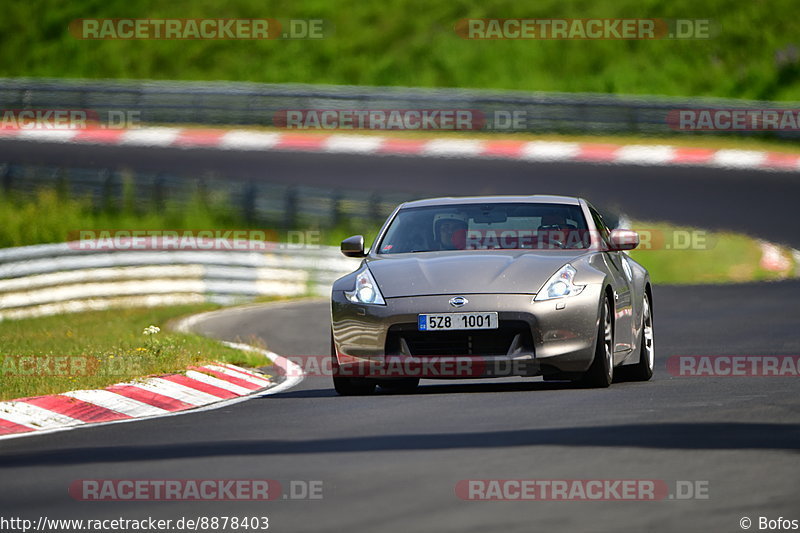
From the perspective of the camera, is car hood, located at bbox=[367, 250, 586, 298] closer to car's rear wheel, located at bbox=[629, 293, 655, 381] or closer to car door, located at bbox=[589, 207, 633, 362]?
car door, located at bbox=[589, 207, 633, 362]

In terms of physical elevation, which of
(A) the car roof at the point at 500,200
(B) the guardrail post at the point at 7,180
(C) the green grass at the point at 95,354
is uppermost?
(B) the guardrail post at the point at 7,180

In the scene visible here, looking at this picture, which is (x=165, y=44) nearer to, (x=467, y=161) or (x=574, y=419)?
(x=467, y=161)

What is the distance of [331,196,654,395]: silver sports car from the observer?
1015 centimetres

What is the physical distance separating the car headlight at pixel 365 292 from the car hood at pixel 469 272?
40 mm

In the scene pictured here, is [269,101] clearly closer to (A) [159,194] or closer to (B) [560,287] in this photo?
(A) [159,194]

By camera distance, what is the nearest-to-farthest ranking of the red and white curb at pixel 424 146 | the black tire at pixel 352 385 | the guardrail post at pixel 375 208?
the black tire at pixel 352 385 → the guardrail post at pixel 375 208 → the red and white curb at pixel 424 146

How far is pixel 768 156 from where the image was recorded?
97.1 ft

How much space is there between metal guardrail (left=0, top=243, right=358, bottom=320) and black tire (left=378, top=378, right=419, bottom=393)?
31.8 feet

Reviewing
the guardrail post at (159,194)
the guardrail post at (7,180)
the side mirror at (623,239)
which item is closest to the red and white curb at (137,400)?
the side mirror at (623,239)

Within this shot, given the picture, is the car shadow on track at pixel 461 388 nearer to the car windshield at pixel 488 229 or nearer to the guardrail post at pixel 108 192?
the car windshield at pixel 488 229

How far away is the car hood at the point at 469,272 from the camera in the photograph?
10242 mm

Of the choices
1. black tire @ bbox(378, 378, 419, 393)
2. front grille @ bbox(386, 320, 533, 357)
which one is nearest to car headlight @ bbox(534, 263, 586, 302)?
front grille @ bbox(386, 320, 533, 357)

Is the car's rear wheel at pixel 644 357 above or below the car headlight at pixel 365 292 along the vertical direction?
below

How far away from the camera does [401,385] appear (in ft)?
37.0
